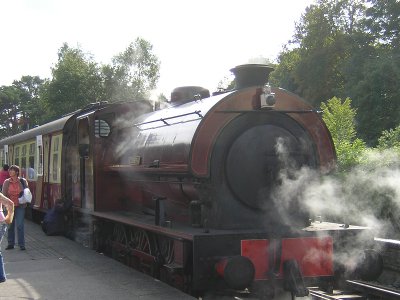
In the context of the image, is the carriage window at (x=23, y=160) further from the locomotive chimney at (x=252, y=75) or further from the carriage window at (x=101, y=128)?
the locomotive chimney at (x=252, y=75)

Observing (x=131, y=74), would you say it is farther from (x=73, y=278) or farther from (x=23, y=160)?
(x=73, y=278)

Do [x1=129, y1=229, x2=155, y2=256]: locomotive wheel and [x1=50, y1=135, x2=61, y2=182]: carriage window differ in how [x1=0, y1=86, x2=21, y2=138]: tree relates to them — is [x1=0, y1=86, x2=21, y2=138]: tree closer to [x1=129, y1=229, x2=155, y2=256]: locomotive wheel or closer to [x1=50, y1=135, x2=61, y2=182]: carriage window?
[x1=50, y1=135, x2=61, y2=182]: carriage window

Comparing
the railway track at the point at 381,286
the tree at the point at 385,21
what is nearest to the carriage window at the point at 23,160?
the railway track at the point at 381,286

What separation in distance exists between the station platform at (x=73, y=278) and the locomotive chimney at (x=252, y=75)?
2620 mm

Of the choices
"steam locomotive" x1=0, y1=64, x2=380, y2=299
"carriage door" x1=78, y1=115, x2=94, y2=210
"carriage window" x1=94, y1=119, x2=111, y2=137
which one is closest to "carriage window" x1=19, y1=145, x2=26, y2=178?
"carriage door" x1=78, y1=115, x2=94, y2=210

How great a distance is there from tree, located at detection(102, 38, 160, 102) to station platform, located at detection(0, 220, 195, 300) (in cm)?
3202

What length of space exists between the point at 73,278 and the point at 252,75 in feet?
11.6

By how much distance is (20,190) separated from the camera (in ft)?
30.6

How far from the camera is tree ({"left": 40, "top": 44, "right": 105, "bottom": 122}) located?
3850 cm

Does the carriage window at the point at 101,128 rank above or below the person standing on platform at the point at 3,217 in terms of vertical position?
above

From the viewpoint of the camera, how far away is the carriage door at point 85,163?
896 cm

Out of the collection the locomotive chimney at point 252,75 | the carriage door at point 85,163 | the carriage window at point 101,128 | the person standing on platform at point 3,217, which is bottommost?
the person standing on platform at point 3,217

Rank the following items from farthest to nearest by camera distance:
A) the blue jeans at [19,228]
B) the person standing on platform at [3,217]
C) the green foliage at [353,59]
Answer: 1. the green foliage at [353,59]
2. the blue jeans at [19,228]
3. the person standing on platform at [3,217]

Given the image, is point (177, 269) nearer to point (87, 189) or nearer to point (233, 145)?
point (233, 145)
